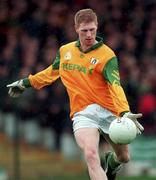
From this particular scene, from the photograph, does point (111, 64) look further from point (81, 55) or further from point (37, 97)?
point (37, 97)

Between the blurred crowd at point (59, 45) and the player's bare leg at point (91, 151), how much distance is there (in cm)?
579

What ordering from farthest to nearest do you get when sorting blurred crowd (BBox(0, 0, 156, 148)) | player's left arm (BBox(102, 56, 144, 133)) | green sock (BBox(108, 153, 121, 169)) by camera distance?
1. blurred crowd (BBox(0, 0, 156, 148))
2. green sock (BBox(108, 153, 121, 169))
3. player's left arm (BBox(102, 56, 144, 133))

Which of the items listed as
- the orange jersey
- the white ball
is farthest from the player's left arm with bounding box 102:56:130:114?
the white ball

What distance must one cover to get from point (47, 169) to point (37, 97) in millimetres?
1402

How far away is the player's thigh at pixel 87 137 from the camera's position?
10586 mm

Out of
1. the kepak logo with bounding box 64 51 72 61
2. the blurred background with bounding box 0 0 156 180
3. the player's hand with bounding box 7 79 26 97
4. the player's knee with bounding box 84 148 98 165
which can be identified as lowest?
the blurred background with bounding box 0 0 156 180

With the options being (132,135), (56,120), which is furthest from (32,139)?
(132,135)

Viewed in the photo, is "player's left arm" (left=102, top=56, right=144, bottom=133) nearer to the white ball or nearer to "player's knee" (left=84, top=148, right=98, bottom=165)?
the white ball

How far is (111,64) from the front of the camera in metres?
10.7

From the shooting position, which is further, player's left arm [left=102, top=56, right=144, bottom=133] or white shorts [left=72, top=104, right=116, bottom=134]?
white shorts [left=72, top=104, right=116, bottom=134]

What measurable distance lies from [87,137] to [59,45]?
8.24m

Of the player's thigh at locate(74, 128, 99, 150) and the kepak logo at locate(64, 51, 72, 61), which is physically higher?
the kepak logo at locate(64, 51, 72, 61)

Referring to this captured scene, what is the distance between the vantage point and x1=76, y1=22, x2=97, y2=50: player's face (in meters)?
10.7

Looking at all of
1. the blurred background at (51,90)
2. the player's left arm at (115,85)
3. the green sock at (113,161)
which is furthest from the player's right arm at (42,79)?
the blurred background at (51,90)
